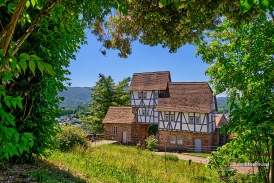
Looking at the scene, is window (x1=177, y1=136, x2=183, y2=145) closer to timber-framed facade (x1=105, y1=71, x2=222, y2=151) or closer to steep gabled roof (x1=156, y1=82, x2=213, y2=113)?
timber-framed facade (x1=105, y1=71, x2=222, y2=151)

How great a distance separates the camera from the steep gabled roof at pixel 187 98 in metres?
22.6

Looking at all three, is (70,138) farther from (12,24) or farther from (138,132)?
(138,132)

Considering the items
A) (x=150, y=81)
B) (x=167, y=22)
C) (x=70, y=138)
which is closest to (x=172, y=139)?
(x=150, y=81)

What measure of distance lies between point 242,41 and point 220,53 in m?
0.70

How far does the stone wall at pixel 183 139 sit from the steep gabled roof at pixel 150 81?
4658mm

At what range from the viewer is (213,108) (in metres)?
23.7

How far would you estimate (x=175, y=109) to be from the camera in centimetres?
2372

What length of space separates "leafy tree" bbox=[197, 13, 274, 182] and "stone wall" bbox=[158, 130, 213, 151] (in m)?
17.2

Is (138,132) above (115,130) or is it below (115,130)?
below

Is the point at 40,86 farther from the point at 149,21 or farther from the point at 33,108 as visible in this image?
the point at 149,21

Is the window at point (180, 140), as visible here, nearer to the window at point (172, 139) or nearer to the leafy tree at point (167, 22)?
the window at point (172, 139)

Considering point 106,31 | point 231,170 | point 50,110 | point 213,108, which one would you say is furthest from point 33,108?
point 213,108

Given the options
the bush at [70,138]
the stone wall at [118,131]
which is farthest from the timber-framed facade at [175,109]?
the bush at [70,138]

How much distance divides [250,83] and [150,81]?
A: 22035 millimetres
